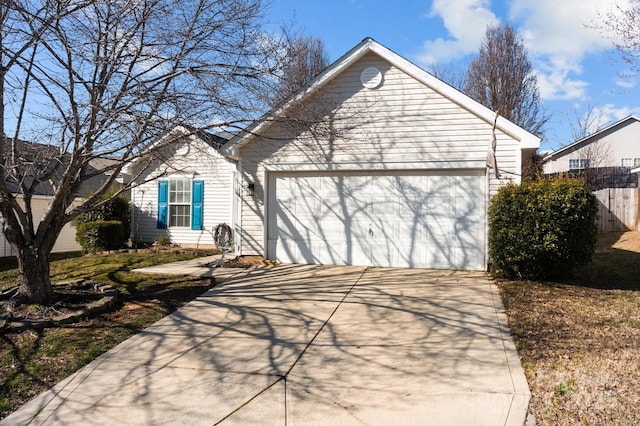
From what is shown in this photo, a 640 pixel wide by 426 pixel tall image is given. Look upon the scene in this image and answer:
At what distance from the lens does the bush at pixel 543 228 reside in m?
8.12

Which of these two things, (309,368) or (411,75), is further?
(411,75)

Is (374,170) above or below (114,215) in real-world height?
above

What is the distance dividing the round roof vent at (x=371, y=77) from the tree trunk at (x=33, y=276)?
712 centimetres

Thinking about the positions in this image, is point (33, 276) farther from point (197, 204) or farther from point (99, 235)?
point (197, 204)

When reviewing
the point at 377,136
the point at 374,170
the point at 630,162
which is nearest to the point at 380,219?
the point at 374,170

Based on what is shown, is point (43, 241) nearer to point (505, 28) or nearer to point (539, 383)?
point (539, 383)

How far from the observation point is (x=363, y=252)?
10336 mm

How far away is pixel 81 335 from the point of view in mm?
5953

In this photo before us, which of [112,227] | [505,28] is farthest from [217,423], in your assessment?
[505,28]

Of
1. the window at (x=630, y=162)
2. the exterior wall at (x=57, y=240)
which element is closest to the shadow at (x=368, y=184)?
the exterior wall at (x=57, y=240)

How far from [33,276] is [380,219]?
661 cm

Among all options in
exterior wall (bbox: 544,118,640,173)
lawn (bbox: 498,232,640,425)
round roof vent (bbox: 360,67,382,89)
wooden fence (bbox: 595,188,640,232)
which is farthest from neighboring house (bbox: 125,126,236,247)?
exterior wall (bbox: 544,118,640,173)

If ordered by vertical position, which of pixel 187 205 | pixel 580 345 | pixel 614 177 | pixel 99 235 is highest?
pixel 614 177

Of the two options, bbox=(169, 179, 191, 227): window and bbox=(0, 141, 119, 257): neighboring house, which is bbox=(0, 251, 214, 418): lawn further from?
bbox=(169, 179, 191, 227): window
